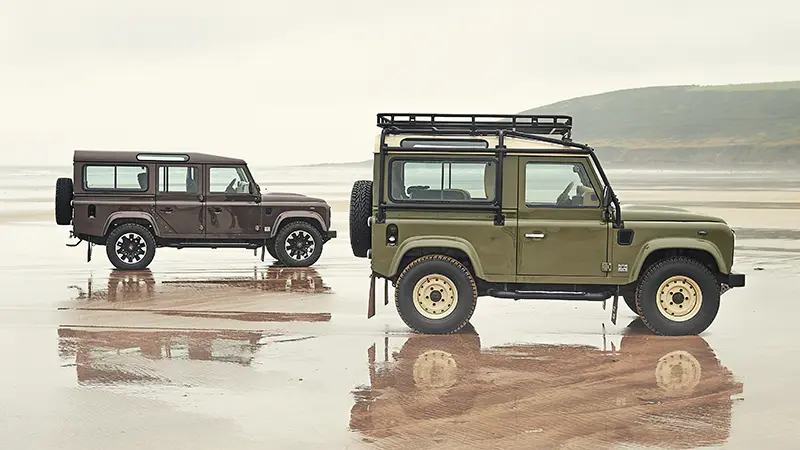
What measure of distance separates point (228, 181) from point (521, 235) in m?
8.03

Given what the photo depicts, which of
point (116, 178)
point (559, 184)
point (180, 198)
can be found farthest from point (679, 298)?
point (116, 178)

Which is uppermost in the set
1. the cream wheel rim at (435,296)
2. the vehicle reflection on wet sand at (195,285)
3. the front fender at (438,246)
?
the front fender at (438,246)

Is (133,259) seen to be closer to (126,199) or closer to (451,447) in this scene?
(126,199)

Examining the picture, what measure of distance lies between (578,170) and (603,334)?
1828mm

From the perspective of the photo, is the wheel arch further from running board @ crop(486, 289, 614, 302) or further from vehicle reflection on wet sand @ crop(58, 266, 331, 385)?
running board @ crop(486, 289, 614, 302)

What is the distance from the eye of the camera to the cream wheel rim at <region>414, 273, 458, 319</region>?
11.7 meters

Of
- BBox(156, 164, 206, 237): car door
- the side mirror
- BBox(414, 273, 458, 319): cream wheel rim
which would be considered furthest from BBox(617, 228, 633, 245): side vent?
BBox(156, 164, 206, 237): car door

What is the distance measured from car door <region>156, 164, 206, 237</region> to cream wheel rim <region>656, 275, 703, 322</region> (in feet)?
30.0

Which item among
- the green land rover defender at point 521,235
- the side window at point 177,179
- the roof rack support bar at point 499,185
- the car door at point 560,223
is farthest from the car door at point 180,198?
the car door at point 560,223

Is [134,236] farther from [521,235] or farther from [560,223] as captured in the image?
[560,223]

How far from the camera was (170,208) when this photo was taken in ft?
59.8

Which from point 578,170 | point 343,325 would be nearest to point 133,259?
point 343,325

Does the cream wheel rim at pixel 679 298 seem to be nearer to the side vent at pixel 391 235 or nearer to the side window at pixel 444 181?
the side window at pixel 444 181

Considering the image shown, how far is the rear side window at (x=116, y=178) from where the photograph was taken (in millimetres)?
18047
